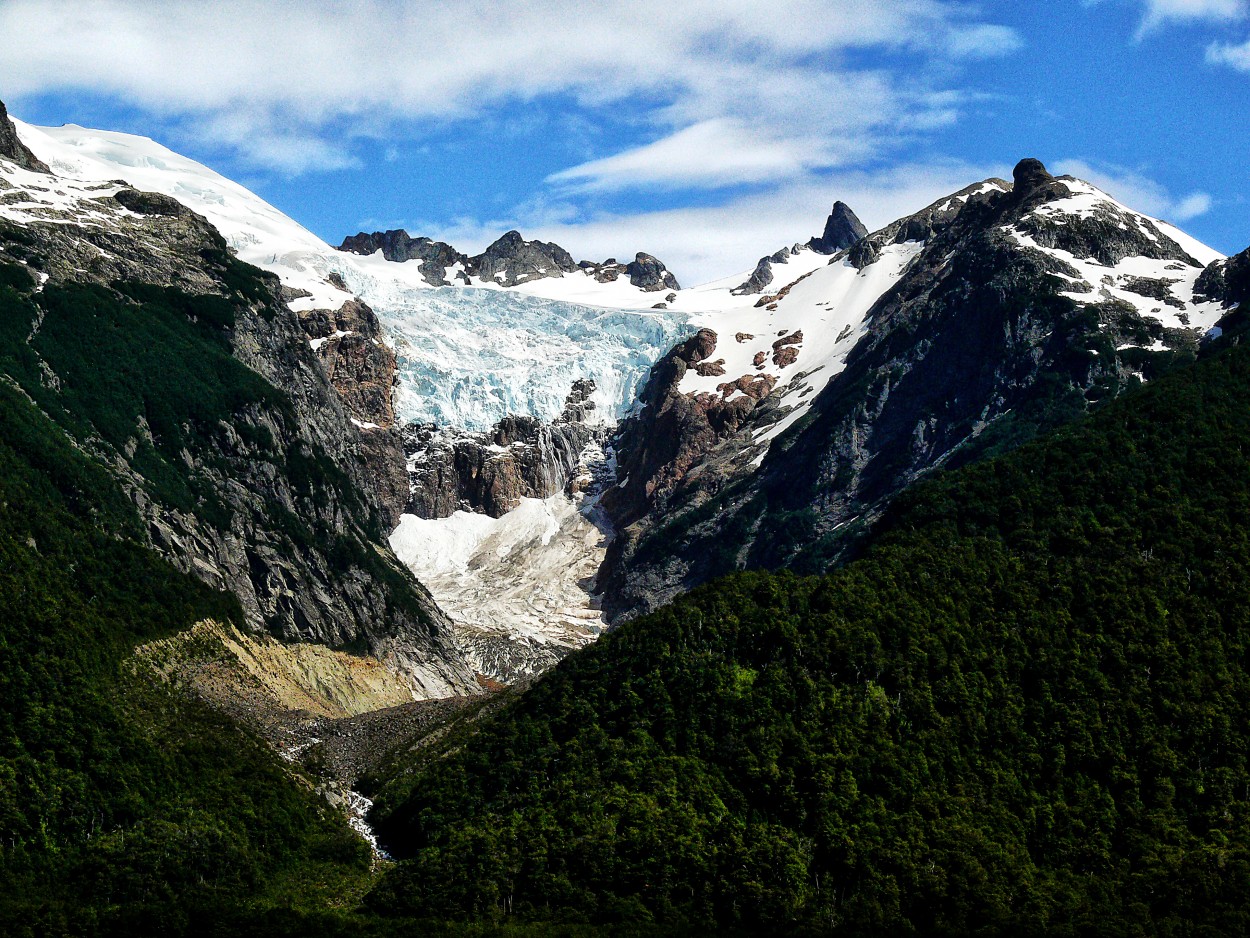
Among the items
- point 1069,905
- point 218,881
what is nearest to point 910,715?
point 1069,905

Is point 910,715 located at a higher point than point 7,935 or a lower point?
higher

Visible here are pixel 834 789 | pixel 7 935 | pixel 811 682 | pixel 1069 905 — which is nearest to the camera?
pixel 7 935

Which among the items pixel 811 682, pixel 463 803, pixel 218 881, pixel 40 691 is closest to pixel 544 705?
pixel 463 803

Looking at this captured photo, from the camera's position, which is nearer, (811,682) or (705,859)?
(705,859)

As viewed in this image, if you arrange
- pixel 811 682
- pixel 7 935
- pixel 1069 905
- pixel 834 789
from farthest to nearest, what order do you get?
pixel 811 682 < pixel 834 789 < pixel 1069 905 < pixel 7 935

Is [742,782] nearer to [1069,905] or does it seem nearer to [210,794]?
[1069,905]

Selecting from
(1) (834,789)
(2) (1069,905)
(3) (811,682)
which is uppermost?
A: (3) (811,682)

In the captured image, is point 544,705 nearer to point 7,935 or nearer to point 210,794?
point 210,794
